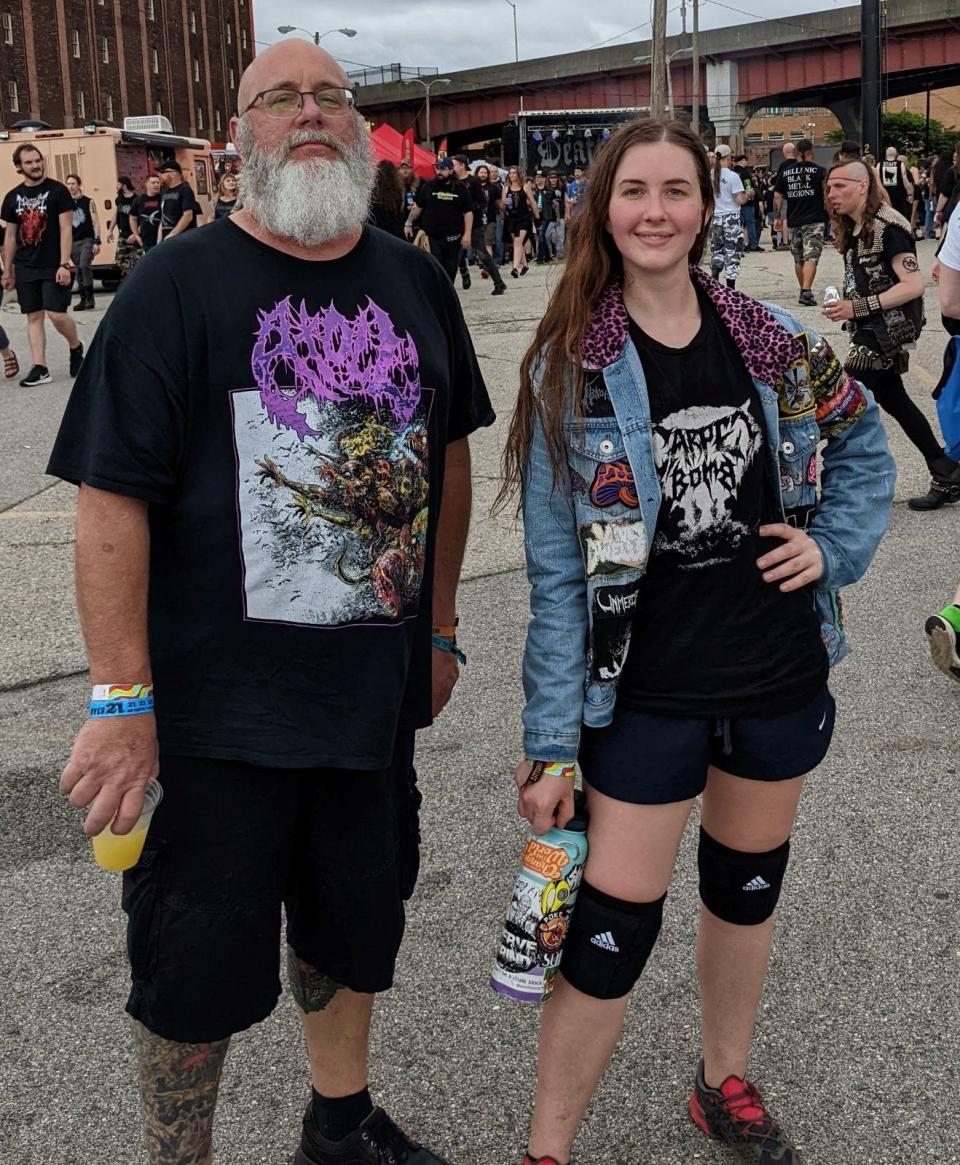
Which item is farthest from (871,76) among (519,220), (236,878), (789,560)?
(236,878)

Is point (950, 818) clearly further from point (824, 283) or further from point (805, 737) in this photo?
point (824, 283)

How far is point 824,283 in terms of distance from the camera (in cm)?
1669

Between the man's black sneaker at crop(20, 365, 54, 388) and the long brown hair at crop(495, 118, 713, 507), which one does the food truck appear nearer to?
the man's black sneaker at crop(20, 365, 54, 388)

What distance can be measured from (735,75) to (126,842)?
60.8 m

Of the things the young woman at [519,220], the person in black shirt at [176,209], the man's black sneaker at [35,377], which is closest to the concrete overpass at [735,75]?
the young woman at [519,220]

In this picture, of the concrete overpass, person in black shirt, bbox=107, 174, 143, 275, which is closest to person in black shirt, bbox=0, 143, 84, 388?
person in black shirt, bbox=107, 174, 143, 275

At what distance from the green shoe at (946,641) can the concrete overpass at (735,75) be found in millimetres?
48694

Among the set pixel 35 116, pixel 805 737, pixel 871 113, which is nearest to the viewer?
pixel 805 737

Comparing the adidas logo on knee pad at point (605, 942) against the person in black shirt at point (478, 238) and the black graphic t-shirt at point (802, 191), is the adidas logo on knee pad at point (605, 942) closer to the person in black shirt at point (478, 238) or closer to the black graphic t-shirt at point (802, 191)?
the black graphic t-shirt at point (802, 191)

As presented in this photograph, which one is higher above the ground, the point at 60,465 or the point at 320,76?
the point at 320,76

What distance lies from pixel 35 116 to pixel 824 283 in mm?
48008

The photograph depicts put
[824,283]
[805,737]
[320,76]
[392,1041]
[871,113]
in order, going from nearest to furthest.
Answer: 1. [320,76]
2. [805,737]
3. [392,1041]
4. [824,283]
5. [871,113]

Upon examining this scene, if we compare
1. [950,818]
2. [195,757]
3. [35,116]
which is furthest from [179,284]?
[35,116]

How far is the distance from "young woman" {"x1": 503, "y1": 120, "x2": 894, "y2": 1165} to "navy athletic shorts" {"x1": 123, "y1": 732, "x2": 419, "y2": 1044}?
0.30 metres
